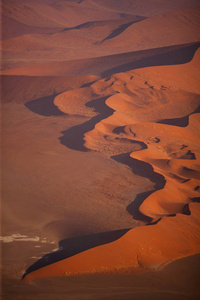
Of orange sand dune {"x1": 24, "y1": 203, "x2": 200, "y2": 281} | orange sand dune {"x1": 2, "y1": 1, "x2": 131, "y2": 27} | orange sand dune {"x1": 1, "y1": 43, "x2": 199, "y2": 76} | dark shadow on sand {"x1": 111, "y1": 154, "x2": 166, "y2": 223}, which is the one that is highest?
orange sand dune {"x1": 2, "y1": 1, "x2": 131, "y2": 27}

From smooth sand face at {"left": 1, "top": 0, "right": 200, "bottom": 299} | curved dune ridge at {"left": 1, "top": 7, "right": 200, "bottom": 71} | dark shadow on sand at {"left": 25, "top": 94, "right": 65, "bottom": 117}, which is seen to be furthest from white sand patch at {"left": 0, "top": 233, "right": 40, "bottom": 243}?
curved dune ridge at {"left": 1, "top": 7, "right": 200, "bottom": 71}

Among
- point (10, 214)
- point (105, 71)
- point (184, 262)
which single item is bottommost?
point (10, 214)

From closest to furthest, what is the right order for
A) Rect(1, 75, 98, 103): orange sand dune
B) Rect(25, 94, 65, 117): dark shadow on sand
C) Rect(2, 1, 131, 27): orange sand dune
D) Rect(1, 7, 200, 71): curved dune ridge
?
Rect(25, 94, 65, 117): dark shadow on sand
Rect(1, 75, 98, 103): orange sand dune
Rect(1, 7, 200, 71): curved dune ridge
Rect(2, 1, 131, 27): orange sand dune

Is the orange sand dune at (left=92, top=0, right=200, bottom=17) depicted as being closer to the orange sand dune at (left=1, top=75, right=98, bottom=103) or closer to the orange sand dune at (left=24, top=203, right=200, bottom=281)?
the orange sand dune at (left=1, top=75, right=98, bottom=103)

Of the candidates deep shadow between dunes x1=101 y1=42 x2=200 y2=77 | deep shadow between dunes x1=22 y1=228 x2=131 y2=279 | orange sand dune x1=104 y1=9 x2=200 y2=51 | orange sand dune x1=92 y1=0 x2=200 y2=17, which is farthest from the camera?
orange sand dune x1=92 y1=0 x2=200 y2=17

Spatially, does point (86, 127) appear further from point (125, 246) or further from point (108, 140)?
point (125, 246)

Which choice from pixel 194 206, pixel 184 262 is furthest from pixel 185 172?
pixel 184 262
